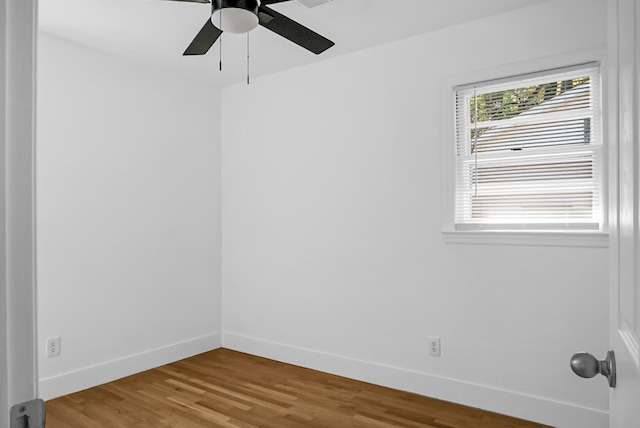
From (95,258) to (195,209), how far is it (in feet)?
3.25

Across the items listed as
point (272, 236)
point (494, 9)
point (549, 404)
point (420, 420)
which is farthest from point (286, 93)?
point (549, 404)

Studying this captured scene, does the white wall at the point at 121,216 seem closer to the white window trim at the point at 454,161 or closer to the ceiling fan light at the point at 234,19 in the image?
the ceiling fan light at the point at 234,19

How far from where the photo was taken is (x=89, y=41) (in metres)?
3.27

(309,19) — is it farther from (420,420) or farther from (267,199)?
(420,420)

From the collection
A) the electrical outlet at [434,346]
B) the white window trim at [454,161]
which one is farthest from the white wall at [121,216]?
the white window trim at [454,161]

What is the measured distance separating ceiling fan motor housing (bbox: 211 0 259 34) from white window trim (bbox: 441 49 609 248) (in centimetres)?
149

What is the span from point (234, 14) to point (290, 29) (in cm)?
46

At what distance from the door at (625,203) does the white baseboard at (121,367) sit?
3.37 meters

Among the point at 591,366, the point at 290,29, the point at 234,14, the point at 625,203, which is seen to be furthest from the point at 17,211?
the point at 290,29

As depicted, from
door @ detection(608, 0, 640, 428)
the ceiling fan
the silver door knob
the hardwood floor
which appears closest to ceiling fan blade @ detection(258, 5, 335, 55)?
the ceiling fan

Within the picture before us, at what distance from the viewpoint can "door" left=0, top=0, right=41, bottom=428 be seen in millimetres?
572

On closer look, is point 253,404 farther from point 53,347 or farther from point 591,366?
point 591,366

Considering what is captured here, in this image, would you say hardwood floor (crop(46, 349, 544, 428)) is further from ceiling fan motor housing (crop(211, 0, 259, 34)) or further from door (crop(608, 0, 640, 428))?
ceiling fan motor housing (crop(211, 0, 259, 34))

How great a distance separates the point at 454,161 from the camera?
301 centimetres
